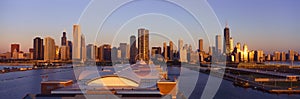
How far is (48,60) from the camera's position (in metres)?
35.3

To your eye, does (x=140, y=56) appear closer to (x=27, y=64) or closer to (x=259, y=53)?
(x=27, y=64)

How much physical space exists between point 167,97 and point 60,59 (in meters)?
34.4

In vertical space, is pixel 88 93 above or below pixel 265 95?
above

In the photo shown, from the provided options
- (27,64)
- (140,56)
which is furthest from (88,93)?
(27,64)

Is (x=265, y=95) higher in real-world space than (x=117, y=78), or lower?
lower

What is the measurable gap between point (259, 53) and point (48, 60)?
24464 mm

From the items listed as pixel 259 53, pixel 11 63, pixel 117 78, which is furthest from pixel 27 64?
pixel 117 78

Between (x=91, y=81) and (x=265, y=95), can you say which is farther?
(x=265, y=95)

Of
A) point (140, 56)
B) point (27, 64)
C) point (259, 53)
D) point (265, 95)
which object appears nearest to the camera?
point (265, 95)

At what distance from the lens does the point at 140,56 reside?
29359 mm

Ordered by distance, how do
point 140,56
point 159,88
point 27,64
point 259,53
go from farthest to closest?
point 259,53 → point 27,64 → point 140,56 → point 159,88

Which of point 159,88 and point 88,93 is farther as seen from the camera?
point 159,88

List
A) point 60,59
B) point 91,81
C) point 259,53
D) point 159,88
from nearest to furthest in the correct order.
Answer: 1. point 159,88
2. point 91,81
3. point 60,59
4. point 259,53

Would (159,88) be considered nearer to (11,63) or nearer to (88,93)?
(88,93)
